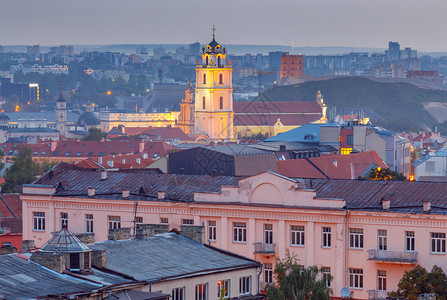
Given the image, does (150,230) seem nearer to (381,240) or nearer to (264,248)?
(264,248)

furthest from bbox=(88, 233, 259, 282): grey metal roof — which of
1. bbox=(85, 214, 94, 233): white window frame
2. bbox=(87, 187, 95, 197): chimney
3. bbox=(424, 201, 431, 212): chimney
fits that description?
bbox=(87, 187, 95, 197): chimney

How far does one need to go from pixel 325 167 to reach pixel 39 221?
22818 millimetres

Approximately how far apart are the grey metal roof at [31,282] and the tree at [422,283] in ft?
39.4

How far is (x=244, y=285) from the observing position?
3195 centimetres

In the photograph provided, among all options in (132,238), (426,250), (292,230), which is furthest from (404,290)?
(132,238)

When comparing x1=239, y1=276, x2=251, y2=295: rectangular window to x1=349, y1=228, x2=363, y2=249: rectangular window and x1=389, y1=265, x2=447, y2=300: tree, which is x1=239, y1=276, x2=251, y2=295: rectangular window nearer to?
x1=389, y1=265, x2=447, y2=300: tree

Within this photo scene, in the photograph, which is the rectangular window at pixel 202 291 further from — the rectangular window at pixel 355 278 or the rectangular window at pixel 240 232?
the rectangular window at pixel 240 232

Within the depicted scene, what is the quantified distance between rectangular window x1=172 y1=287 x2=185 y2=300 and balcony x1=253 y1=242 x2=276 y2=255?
43.3 feet

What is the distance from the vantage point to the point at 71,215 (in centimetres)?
4662

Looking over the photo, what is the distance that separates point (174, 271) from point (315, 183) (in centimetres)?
1566

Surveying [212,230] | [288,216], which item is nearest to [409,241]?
[288,216]

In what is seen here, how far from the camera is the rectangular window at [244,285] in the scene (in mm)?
31728

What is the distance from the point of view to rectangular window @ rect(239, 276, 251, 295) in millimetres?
31728

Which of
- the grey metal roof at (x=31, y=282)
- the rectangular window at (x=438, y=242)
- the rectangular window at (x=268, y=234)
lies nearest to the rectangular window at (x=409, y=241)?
the rectangular window at (x=438, y=242)
